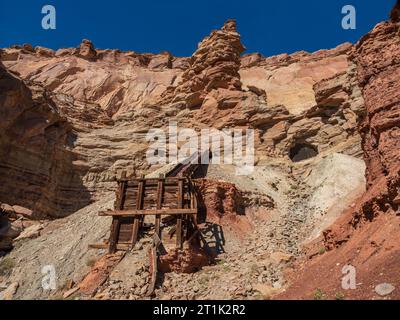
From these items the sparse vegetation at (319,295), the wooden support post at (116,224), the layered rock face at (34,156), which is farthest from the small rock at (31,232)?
the sparse vegetation at (319,295)

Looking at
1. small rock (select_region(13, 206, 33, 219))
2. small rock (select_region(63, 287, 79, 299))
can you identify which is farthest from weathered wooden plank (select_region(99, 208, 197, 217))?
small rock (select_region(13, 206, 33, 219))

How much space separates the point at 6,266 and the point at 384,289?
1837 cm

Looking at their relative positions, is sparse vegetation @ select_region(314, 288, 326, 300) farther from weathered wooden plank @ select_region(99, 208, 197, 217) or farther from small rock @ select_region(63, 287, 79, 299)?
small rock @ select_region(63, 287, 79, 299)

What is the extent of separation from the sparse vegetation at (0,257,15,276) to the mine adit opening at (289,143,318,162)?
2339cm

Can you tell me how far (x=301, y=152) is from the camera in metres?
32.3

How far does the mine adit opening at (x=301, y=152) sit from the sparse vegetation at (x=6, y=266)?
76.8 ft

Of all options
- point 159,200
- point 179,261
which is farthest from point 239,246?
point 159,200

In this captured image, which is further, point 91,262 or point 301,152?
point 301,152

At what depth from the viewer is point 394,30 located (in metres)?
14.0

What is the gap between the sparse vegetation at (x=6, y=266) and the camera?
18.3 meters

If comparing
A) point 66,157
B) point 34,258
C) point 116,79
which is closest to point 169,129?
point 66,157

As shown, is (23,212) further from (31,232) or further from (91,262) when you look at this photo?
(91,262)

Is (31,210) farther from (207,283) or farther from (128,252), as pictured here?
(207,283)

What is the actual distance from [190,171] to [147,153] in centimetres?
1184
